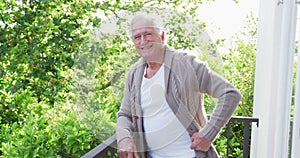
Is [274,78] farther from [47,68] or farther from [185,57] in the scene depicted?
[47,68]

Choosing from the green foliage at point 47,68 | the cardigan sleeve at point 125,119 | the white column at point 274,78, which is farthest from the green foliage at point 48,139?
the white column at point 274,78

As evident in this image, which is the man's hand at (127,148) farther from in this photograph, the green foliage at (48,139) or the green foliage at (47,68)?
the green foliage at (47,68)

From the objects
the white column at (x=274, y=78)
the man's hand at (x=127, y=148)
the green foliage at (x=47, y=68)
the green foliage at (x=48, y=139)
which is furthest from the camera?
the green foliage at (x=47, y=68)

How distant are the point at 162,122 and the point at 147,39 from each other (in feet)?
1.25

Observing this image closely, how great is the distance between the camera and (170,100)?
2.34 m

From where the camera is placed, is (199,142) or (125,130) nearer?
(199,142)

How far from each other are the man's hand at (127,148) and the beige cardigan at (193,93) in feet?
0.17

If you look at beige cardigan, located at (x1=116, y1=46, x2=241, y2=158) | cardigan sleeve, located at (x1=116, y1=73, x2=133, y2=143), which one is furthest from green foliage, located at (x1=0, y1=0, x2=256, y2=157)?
beige cardigan, located at (x1=116, y1=46, x2=241, y2=158)

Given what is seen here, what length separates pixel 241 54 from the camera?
465cm

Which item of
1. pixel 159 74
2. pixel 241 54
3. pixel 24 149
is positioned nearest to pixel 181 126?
pixel 159 74

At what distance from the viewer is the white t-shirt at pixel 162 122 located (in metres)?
2.36

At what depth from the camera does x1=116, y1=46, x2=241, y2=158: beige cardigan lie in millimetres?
2301

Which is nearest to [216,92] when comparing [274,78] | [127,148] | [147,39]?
[147,39]

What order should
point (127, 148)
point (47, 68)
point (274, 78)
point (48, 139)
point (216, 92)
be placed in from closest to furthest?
point (216, 92) → point (127, 148) → point (274, 78) → point (48, 139) → point (47, 68)
